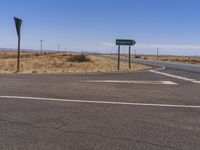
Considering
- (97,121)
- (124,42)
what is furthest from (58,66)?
(97,121)

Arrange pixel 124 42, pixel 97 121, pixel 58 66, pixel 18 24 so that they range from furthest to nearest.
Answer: pixel 58 66, pixel 124 42, pixel 18 24, pixel 97 121

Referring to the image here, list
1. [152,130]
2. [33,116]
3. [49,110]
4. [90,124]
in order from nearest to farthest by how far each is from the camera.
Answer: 1. [152,130]
2. [90,124]
3. [33,116]
4. [49,110]

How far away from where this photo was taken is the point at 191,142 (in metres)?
4.85

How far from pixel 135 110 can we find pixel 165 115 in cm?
76

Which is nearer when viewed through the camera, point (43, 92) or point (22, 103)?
point (22, 103)

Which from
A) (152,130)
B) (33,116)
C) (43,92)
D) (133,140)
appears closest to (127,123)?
(152,130)

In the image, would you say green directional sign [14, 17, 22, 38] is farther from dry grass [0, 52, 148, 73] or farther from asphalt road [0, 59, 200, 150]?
asphalt road [0, 59, 200, 150]

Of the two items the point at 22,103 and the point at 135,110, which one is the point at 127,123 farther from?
the point at 22,103

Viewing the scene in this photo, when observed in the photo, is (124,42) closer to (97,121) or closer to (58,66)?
(58,66)

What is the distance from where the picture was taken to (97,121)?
6082 mm

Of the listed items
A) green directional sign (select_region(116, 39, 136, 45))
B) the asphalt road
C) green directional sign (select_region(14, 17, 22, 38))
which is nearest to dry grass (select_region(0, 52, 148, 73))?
green directional sign (select_region(116, 39, 136, 45))

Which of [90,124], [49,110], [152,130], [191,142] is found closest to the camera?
[191,142]

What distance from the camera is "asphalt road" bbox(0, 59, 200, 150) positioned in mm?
4754

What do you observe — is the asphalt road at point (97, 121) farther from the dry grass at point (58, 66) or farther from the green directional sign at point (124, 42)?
the green directional sign at point (124, 42)
